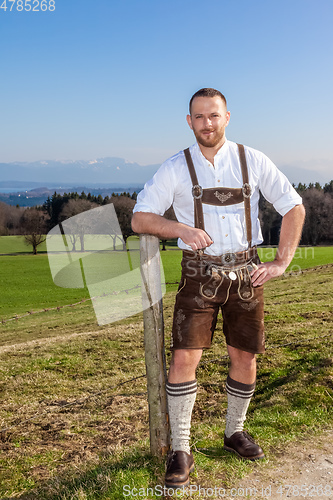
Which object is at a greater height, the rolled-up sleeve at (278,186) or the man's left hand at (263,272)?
the rolled-up sleeve at (278,186)

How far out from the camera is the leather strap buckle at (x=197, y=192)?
3.62m

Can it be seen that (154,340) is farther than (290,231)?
Yes

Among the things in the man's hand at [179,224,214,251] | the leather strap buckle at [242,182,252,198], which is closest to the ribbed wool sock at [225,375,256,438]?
the man's hand at [179,224,214,251]

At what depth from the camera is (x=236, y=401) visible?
4.29m

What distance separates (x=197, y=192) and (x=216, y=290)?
86 centimetres

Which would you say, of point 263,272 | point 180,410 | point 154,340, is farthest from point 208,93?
point 180,410

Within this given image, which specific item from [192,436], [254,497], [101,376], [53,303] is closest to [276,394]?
[192,436]

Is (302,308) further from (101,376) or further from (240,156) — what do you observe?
(240,156)

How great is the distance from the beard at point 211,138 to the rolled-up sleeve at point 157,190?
34 centimetres

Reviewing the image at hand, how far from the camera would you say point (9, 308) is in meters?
29.4

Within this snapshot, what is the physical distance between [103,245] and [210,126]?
3108 inches

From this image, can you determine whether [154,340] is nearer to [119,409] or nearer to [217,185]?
[217,185]

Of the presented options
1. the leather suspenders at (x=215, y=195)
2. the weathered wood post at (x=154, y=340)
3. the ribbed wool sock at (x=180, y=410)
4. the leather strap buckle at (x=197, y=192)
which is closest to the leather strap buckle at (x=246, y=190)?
the leather suspenders at (x=215, y=195)

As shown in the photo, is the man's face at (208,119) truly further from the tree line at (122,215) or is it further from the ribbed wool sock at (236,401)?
the tree line at (122,215)
